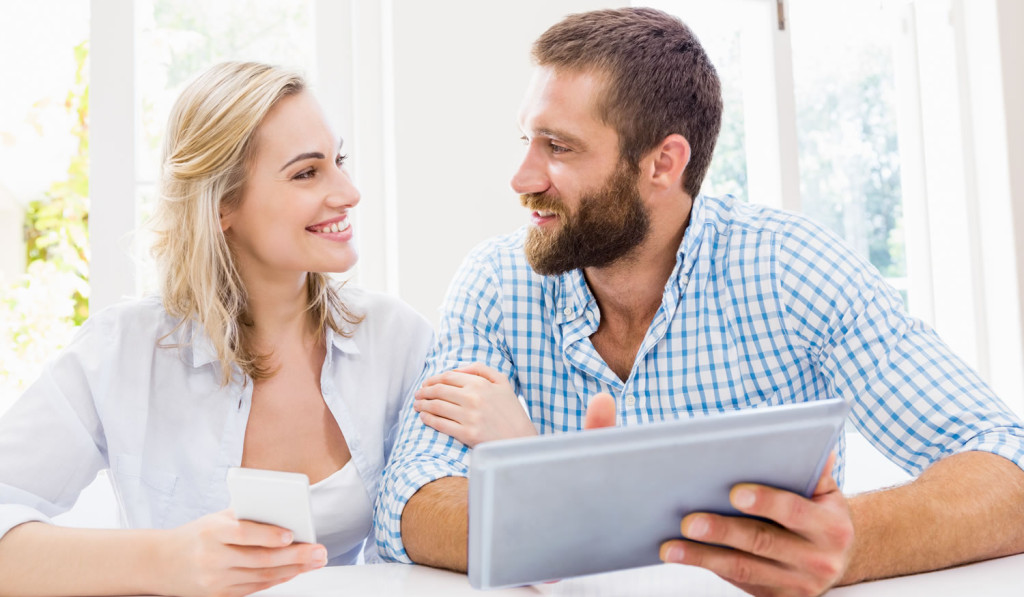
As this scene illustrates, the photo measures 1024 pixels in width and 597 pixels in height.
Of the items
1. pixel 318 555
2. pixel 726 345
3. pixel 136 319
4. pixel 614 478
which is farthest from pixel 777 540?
pixel 136 319

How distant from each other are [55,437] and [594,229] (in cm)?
90

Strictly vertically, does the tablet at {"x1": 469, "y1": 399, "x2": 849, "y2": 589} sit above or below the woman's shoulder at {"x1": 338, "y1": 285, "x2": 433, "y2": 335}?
below

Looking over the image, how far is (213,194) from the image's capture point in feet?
4.99

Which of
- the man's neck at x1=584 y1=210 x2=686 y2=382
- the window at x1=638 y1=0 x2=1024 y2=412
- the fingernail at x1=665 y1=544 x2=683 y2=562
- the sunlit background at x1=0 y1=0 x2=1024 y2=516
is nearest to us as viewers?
the fingernail at x1=665 y1=544 x2=683 y2=562

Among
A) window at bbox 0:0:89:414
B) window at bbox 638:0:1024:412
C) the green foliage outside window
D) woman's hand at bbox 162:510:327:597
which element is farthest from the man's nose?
window at bbox 0:0:89:414

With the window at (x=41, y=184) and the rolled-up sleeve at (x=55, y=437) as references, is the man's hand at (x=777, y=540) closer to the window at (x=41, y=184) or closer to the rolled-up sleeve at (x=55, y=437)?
the rolled-up sleeve at (x=55, y=437)

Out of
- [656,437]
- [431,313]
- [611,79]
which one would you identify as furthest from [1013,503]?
[431,313]

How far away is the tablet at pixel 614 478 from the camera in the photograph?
679 millimetres

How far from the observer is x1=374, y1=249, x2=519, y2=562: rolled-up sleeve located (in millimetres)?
1196

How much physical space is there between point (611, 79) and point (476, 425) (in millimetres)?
686

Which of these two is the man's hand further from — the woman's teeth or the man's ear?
the woman's teeth

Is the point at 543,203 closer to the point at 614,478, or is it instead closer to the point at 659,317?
the point at 659,317

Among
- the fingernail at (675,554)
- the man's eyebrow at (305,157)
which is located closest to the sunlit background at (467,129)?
the man's eyebrow at (305,157)

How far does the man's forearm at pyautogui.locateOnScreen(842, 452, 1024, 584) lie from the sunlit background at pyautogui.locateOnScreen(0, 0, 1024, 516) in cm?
138
